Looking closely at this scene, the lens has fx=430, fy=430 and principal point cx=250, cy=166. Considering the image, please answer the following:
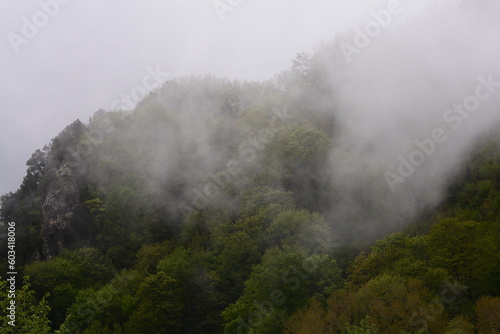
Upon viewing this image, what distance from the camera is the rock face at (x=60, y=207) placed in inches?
3152

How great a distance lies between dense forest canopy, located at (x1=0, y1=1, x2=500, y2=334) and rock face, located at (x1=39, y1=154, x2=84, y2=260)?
0.37 m

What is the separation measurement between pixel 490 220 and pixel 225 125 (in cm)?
5350

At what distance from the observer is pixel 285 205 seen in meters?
58.7

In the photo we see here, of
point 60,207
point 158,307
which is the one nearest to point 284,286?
point 158,307

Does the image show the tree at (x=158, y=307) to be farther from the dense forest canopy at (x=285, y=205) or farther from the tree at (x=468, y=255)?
the tree at (x=468, y=255)

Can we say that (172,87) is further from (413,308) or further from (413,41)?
(413,308)

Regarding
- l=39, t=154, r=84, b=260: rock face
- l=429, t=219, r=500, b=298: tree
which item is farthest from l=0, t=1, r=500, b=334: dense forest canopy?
l=39, t=154, r=84, b=260: rock face

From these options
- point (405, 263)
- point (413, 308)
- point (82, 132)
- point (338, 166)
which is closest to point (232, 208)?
point (338, 166)

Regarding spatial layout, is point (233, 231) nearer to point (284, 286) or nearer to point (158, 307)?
point (158, 307)

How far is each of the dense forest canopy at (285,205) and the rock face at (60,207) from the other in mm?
368

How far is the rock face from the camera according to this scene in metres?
80.1

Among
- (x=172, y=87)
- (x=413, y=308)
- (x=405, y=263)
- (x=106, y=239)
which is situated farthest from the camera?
(x=172, y=87)

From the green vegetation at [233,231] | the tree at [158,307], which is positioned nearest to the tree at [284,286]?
the green vegetation at [233,231]

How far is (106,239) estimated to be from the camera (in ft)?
248
